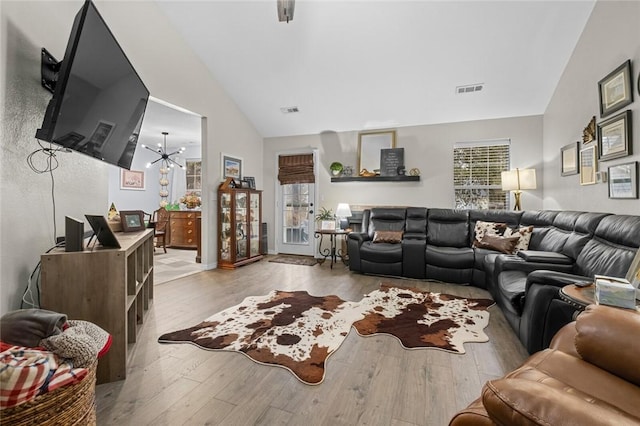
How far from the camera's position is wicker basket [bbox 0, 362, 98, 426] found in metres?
0.91

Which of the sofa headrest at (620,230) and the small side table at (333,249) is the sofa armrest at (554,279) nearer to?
the sofa headrest at (620,230)

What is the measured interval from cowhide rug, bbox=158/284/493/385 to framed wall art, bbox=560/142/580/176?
6.02 ft

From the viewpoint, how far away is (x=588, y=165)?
307cm

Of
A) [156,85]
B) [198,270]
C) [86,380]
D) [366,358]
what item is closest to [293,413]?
[366,358]

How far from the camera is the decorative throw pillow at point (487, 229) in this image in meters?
3.99

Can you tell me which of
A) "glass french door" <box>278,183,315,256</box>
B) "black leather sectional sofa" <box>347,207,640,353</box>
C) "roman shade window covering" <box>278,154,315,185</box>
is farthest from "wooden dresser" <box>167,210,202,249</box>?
"black leather sectional sofa" <box>347,207,640,353</box>

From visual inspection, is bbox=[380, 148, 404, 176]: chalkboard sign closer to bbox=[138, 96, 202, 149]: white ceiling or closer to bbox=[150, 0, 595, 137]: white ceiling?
bbox=[150, 0, 595, 137]: white ceiling

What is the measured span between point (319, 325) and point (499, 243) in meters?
2.70

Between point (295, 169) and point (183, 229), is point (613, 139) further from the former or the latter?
point (183, 229)

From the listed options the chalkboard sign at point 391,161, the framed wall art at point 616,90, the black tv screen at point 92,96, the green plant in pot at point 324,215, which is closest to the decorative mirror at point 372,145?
the chalkboard sign at point 391,161

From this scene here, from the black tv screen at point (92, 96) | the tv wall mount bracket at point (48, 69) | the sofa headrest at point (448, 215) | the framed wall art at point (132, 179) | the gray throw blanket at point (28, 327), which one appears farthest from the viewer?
the framed wall art at point (132, 179)

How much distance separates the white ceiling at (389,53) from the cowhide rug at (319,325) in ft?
9.73

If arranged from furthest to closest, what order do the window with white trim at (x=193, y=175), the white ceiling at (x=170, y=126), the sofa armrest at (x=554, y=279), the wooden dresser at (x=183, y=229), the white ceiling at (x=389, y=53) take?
the window with white trim at (x=193, y=175), the wooden dresser at (x=183, y=229), the white ceiling at (x=170, y=126), the white ceiling at (x=389, y=53), the sofa armrest at (x=554, y=279)

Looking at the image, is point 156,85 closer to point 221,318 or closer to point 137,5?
point 137,5
